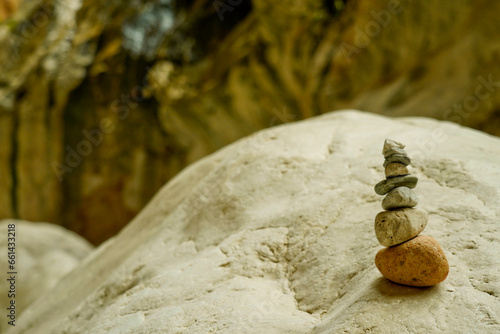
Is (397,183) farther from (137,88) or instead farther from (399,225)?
(137,88)

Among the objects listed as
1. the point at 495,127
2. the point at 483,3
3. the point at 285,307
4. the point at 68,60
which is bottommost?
the point at 495,127

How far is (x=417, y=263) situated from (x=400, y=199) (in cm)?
25

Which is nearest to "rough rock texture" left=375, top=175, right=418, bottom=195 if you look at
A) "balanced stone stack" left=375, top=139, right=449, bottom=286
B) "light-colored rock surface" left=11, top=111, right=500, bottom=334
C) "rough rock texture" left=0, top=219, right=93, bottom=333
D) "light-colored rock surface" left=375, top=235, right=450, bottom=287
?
"balanced stone stack" left=375, top=139, right=449, bottom=286

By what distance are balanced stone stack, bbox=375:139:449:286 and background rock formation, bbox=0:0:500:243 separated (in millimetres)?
5735

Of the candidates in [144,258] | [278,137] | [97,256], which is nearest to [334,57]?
[278,137]

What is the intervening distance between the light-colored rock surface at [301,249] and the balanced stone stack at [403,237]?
84 millimetres

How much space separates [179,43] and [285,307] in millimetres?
8477

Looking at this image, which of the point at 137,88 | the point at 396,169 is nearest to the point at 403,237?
the point at 396,169

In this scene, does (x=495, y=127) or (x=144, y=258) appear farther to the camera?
(x=495, y=127)

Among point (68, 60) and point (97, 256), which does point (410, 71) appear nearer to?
point (97, 256)

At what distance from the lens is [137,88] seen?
392 inches

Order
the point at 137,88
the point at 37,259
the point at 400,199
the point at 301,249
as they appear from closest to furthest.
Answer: the point at 400,199, the point at 301,249, the point at 37,259, the point at 137,88

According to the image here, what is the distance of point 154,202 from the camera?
3.92 metres

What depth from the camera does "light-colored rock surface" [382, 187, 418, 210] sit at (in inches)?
70.1
